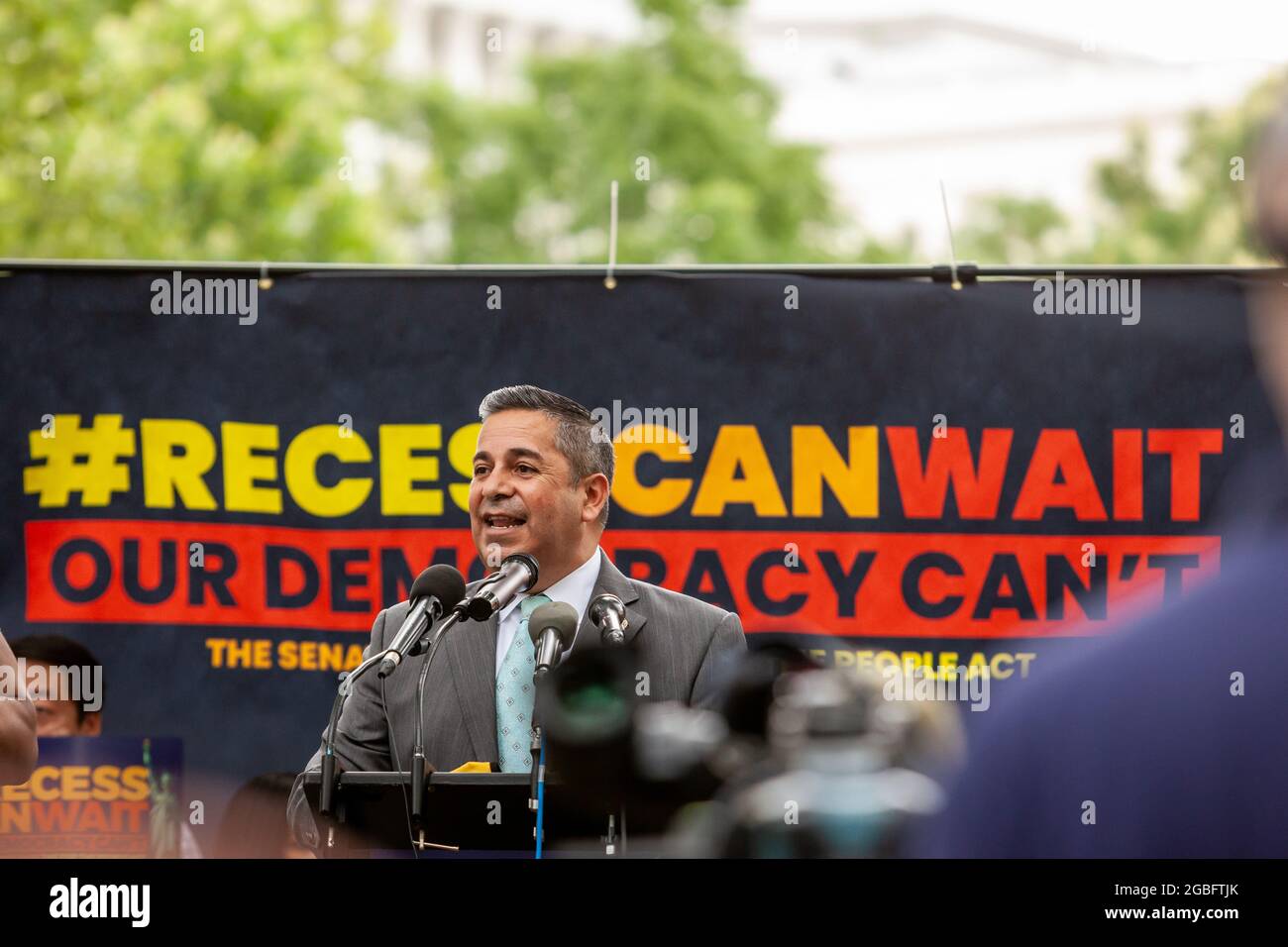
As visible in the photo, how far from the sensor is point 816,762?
1.42 metres

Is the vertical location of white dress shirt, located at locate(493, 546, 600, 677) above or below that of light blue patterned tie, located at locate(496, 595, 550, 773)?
above

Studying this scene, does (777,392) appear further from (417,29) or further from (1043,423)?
(417,29)

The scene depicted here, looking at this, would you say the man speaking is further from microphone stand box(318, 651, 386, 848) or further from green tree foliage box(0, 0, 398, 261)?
green tree foliage box(0, 0, 398, 261)

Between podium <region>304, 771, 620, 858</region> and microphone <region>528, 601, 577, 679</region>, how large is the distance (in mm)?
261

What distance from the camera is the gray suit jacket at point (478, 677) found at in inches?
155

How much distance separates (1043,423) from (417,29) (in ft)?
175

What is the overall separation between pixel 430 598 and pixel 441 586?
0.11ft

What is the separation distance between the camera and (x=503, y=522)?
425cm
